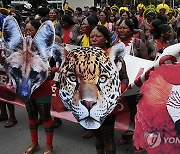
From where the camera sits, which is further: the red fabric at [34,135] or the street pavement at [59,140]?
the street pavement at [59,140]

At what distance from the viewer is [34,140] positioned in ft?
12.3

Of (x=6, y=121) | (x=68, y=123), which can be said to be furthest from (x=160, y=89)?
(x=6, y=121)

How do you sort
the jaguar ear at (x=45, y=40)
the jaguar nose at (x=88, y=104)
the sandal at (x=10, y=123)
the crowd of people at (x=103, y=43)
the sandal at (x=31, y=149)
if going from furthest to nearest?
the sandal at (x=10, y=123)
the sandal at (x=31, y=149)
the jaguar ear at (x=45, y=40)
the crowd of people at (x=103, y=43)
the jaguar nose at (x=88, y=104)

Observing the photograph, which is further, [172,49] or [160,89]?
[172,49]

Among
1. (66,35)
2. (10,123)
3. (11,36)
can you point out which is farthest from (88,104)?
(66,35)

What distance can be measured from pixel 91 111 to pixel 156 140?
0.60m

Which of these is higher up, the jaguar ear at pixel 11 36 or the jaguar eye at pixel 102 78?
the jaguar ear at pixel 11 36

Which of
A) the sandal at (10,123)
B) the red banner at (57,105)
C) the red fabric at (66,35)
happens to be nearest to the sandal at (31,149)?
the red banner at (57,105)

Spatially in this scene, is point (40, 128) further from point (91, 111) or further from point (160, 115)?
point (160, 115)

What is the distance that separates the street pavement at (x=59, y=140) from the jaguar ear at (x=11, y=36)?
1.36 m

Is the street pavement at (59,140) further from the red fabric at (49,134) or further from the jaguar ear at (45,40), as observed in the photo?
Result: the jaguar ear at (45,40)

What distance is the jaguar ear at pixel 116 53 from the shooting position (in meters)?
2.58

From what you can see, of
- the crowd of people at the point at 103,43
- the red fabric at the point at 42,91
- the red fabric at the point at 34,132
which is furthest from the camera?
the red fabric at the point at 34,132

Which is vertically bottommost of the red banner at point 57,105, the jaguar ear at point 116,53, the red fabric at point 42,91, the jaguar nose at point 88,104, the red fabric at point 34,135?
the red fabric at point 34,135
